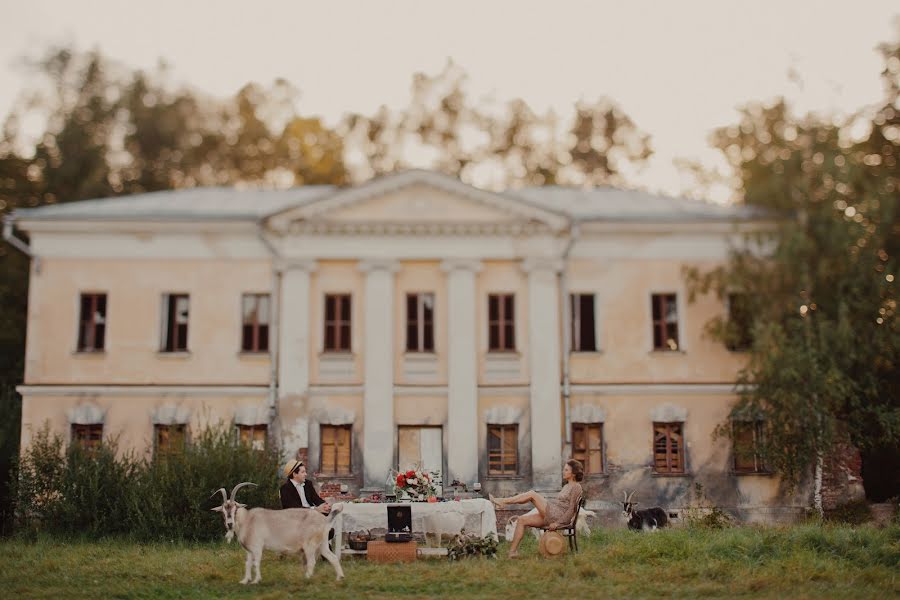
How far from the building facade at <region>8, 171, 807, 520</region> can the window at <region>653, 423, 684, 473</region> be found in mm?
36

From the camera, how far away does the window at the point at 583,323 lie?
67.5ft

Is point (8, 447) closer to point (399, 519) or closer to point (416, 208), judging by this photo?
point (416, 208)

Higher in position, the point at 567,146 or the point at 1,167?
the point at 567,146

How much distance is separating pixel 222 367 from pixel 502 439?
6.49 m

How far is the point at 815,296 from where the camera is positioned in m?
18.7

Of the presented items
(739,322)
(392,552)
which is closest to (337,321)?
(392,552)

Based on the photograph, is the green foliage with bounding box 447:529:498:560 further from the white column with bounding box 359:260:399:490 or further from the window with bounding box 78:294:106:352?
the window with bounding box 78:294:106:352

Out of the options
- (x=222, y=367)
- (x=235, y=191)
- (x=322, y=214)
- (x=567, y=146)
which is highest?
(x=567, y=146)

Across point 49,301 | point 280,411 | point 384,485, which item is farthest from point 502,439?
point 49,301

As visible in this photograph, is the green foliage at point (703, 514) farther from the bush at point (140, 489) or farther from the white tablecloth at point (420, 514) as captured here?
the bush at point (140, 489)

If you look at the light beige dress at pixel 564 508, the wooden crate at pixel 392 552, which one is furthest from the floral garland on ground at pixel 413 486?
the light beige dress at pixel 564 508

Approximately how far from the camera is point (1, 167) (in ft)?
91.5

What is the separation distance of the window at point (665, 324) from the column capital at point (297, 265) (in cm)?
787

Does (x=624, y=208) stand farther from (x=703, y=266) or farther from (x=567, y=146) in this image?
(x=567, y=146)
